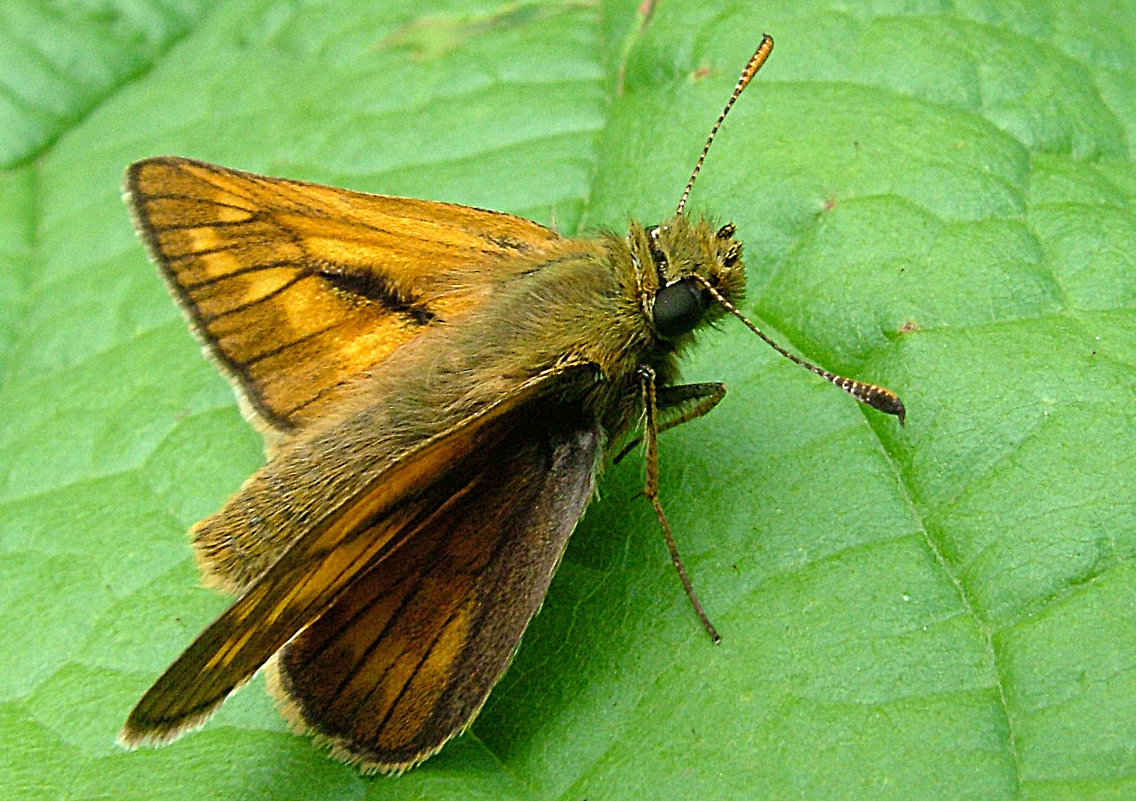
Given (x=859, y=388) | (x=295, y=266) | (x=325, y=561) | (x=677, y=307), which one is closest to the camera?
(x=325, y=561)

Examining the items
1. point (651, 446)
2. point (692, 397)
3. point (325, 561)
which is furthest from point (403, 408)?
point (692, 397)

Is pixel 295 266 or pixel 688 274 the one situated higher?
pixel 295 266

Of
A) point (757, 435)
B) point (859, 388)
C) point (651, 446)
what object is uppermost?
point (859, 388)

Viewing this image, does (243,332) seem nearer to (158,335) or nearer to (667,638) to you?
(158,335)

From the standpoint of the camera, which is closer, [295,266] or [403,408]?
[403,408]

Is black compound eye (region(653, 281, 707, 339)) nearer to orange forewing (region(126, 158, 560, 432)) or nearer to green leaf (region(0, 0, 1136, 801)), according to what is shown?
green leaf (region(0, 0, 1136, 801))

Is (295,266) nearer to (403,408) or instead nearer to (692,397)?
(403,408)

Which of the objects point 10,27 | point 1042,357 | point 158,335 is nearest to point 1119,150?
point 1042,357

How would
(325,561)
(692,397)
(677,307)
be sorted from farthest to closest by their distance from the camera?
1. (692,397)
2. (677,307)
3. (325,561)
